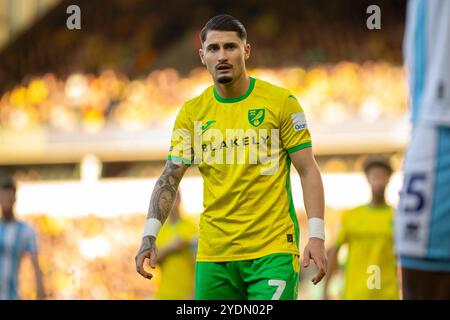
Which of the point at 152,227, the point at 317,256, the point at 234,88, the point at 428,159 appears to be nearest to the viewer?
the point at 428,159

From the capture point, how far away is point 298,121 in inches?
168

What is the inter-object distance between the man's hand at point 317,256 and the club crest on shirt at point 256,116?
57cm

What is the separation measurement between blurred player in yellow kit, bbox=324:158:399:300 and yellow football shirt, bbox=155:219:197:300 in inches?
53.7

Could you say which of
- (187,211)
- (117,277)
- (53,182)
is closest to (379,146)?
(187,211)

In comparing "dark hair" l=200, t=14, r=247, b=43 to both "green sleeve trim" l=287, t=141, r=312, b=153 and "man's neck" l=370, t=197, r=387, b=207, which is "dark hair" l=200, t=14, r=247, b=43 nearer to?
"green sleeve trim" l=287, t=141, r=312, b=153

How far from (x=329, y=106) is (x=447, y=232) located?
A: 625 inches

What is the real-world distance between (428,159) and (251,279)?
1.73m

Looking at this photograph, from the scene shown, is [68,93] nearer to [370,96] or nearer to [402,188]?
[370,96]

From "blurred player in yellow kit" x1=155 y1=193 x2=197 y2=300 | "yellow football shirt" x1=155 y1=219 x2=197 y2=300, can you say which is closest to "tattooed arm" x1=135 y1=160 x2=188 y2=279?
"blurred player in yellow kit" x1=155 y1=193 x2=197 y2=300

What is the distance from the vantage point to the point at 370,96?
715 inches

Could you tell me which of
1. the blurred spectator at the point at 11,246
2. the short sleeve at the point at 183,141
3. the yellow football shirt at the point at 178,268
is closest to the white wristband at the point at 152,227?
the short sleeve at the point at 183,141

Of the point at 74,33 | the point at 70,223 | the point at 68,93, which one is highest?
the point at 74,33

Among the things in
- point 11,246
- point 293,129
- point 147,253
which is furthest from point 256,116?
point 11,246

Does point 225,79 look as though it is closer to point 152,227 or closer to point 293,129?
point 293,129
